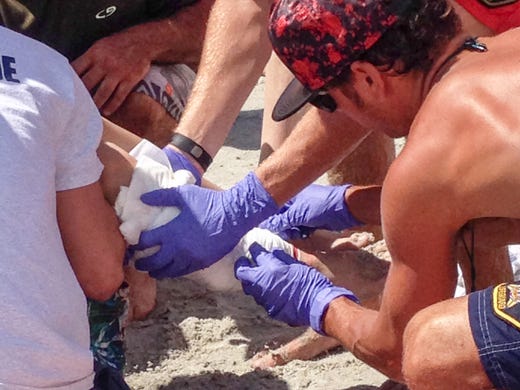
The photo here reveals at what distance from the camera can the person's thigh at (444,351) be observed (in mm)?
1934

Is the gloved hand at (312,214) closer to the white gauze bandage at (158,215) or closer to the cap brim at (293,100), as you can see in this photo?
the white gauze bandage at (158,215)

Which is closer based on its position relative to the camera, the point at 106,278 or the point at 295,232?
the point at 106,278

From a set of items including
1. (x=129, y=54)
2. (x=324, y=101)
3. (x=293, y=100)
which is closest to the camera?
(x=324, y=101)

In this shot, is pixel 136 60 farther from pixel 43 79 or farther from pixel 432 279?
pixel 432 279

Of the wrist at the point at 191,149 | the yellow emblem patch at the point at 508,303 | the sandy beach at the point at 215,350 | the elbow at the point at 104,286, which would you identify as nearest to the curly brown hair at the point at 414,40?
the yellow emblem patch at the point at 508,303

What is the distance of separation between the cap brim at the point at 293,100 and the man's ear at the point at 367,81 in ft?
0.37

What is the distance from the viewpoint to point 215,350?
118 inches

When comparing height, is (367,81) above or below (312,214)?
above

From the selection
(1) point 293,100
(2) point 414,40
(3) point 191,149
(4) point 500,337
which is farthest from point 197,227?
(4) point 500,337

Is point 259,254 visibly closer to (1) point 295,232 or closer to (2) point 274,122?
(1) point 295,232

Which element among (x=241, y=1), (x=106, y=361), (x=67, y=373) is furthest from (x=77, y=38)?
(x=67, y=373)

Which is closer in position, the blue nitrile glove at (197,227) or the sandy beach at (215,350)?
the blue nitrile glove at (197,227)

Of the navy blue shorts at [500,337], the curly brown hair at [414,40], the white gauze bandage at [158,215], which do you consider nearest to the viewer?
the navy blue shorts at [500,337]

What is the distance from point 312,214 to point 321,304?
19.3 inches
